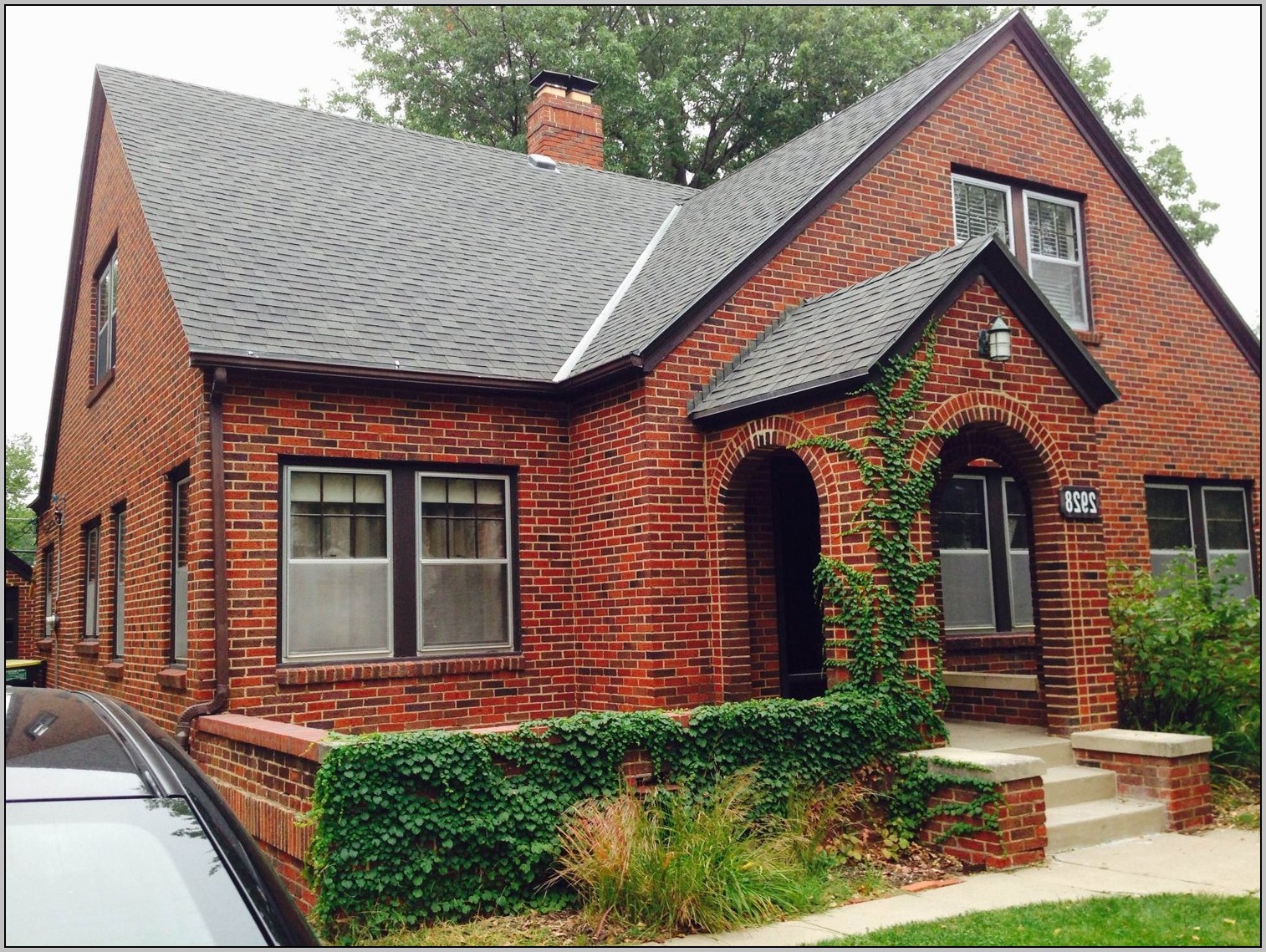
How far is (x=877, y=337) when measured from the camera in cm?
840

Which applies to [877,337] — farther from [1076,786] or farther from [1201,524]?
[1201,524]

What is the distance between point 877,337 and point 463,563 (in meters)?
4.18

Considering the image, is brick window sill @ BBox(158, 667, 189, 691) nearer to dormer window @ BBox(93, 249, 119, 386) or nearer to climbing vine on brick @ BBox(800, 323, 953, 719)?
dormer window @ BBox(93, 249, 119, 386)

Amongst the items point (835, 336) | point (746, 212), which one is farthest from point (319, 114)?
point (835, 336)

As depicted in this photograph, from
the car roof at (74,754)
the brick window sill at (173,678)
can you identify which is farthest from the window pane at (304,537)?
the car roof at (74,754)

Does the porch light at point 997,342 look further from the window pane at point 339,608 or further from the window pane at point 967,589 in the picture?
the window pane at point 339,608

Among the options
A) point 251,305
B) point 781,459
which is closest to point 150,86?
point 251,305

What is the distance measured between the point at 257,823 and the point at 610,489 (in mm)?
4167

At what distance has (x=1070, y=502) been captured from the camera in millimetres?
8977

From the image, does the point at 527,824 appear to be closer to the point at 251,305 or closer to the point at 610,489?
the point at 610,489

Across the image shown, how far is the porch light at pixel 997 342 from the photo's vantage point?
865 cm

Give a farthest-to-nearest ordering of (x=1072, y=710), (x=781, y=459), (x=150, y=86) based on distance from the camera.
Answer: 1. (x=150, y=86)
2. (x=781, y=459)
3. (x=1072, y=710)

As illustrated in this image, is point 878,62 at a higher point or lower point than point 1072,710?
higher

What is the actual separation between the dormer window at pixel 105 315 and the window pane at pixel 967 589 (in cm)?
962
